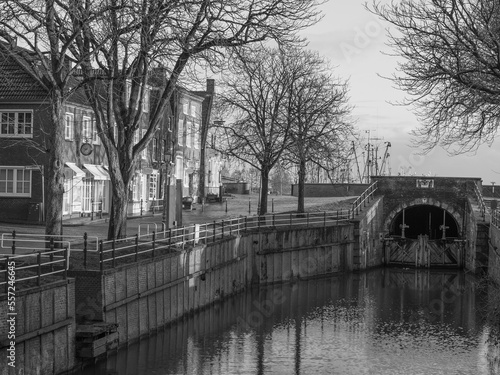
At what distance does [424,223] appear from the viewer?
57656mm

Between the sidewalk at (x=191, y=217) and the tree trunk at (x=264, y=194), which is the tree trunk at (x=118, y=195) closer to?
the sidewalk at (x=191, y=217)

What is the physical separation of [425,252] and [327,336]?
23.5 meters

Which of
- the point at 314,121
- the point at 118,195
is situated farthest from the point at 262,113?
the point at 118,195

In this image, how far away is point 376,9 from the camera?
21406 millimetres

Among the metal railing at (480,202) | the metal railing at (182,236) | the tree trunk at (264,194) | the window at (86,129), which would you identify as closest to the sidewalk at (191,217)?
the metal railing at (182,236)

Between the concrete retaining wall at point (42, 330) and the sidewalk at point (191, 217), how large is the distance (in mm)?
9895

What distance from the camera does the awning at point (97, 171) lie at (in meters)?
43.9

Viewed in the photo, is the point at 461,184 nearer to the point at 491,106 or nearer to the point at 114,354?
the point at 491,106

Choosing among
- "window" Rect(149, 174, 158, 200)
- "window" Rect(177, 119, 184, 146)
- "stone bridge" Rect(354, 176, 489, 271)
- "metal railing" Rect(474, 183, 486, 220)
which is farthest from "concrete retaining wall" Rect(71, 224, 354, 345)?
"window" Rect(177, 119, 184, 146)

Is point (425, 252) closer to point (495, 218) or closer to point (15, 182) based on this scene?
point (495, 218)

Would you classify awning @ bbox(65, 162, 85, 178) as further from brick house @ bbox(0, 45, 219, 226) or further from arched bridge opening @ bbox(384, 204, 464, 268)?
arched bridge opening @ bbox(384, 204, 464, 268)

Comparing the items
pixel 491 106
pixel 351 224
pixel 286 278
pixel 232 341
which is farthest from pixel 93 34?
pixel 351 224

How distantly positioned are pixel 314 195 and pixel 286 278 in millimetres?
32670

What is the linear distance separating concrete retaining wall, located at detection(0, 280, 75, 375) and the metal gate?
3334 cm
